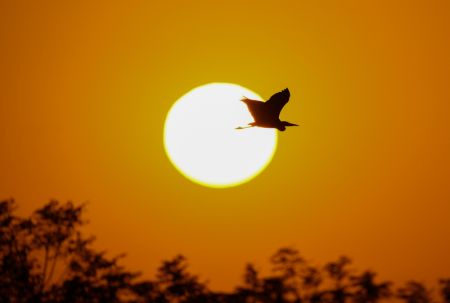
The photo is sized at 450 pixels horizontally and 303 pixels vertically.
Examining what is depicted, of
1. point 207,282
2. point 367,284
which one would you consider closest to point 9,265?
point 207,282

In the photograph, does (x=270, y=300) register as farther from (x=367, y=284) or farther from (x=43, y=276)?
(x=43, y=276)

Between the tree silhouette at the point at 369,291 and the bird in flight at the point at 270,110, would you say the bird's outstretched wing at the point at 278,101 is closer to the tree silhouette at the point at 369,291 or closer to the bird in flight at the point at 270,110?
the bird in flight at the point at 270,110

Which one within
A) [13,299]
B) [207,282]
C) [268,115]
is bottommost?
[268,115]

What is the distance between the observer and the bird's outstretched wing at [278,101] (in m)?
16.2

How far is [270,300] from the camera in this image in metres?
37.8

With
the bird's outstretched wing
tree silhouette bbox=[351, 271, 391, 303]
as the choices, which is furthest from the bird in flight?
tree silhouette bbox=[351, 271, 391, 303]

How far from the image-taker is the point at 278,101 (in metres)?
16.3

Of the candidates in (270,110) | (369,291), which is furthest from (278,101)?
(369,291)

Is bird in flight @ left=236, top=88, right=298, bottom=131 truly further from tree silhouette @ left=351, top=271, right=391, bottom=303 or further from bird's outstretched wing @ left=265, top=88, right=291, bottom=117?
tree silhouette @ left=351, top=271, right=391, bottom=303

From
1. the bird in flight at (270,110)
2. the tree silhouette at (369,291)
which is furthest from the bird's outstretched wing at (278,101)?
the tree silhouette at (369,291)

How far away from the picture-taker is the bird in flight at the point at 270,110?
16.2 meters

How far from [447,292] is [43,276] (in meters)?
20.5

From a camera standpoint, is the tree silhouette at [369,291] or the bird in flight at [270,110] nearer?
the bird in flight at [270,110]

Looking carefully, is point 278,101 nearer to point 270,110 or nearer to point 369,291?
point 270,110
